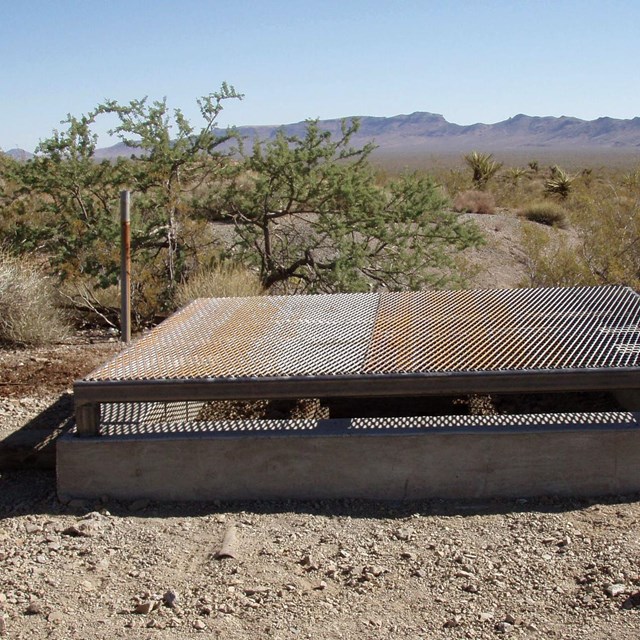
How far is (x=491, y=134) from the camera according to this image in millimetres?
168750

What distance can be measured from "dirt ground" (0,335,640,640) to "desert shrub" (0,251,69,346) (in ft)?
12.3

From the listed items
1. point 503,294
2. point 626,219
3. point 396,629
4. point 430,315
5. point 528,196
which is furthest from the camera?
point 528,196

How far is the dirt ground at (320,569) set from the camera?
134 inches

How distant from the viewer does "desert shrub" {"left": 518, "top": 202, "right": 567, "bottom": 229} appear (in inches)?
893

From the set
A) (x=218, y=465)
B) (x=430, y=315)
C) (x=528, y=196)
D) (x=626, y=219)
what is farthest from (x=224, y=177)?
(x=528, y=196)

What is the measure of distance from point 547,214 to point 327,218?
12.8 meters

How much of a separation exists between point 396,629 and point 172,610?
83cm

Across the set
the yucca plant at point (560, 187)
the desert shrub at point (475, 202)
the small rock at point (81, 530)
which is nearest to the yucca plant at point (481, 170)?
the yucca plant at point (560, 187)

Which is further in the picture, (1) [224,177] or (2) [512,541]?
(1) [224,177]

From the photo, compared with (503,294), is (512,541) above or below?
below

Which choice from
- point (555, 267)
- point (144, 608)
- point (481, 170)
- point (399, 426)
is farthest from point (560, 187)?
point (144, 608)

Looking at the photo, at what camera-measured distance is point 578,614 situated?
11.1 feet

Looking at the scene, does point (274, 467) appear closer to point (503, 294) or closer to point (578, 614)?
point (578, 614)

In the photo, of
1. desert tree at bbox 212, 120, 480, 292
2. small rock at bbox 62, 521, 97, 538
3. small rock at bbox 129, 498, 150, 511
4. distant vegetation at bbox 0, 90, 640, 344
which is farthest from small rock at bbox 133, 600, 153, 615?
desert tree at bbox 212, 120, 480, 292
